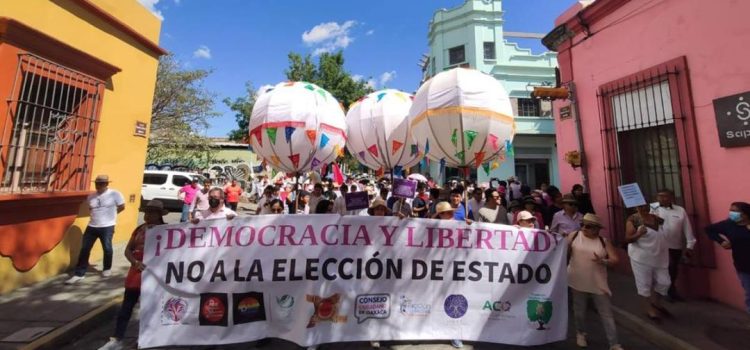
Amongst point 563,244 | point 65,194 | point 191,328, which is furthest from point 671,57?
point 65,194

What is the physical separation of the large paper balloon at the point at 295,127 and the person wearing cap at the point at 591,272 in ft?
10.8

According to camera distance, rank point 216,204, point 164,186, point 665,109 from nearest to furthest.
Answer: point 216,204, point 665,109, point 164,186

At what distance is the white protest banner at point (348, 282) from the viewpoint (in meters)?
3.47

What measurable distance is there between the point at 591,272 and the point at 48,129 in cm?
770

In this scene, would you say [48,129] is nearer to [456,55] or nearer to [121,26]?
[121,26]

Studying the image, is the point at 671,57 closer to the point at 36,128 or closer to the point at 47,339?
the point at 47,339

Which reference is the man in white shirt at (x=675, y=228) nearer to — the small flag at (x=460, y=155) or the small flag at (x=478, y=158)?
the small flag at (x=478, y=158)

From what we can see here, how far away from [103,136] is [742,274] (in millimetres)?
9566

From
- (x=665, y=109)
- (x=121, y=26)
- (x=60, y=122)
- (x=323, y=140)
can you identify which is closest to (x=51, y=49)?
(x=60, y=122)

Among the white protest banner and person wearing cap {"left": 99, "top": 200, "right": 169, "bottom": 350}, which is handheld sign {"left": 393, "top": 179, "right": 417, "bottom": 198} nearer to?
the white protest banner

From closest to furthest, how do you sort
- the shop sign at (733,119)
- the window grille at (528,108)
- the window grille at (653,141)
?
the shop sign at (733,119)
the window grille at (653,141)
the window grille at (528,108)

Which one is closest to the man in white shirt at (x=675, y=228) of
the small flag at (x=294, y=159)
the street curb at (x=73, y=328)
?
the small flag at (x=294, y=159)

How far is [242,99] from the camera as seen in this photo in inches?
824

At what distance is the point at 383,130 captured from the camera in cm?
524
